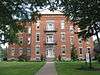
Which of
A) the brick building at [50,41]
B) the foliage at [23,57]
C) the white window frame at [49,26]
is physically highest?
the white window frame at [49,26]

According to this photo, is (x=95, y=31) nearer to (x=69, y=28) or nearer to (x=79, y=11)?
(x=79, y=11)

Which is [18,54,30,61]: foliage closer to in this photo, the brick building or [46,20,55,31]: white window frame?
the brick building

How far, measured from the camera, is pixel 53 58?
83.1 meters

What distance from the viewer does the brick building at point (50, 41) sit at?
84438 mm

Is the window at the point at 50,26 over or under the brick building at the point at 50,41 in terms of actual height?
over

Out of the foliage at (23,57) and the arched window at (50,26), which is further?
the arched window at (50,26)

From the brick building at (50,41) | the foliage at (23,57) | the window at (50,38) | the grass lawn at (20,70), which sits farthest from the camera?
the window at (50,38)

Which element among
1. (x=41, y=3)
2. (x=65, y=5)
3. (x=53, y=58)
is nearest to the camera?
(x=41, y=3)

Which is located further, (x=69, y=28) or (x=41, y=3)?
(x=69, y=28)

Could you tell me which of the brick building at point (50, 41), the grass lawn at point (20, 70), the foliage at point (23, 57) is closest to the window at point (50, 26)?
the brick building at point (50, 41)

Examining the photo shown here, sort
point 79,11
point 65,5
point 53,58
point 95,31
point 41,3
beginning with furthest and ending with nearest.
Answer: point 53,58 < point 95,31 < point 79,11 < point 65,5 < point 41,3

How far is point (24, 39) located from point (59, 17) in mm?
10083

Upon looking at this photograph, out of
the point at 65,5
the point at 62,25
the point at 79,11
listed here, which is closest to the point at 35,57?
the point at 62,25

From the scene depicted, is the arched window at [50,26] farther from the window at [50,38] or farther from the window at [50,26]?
the window at [50,38]
